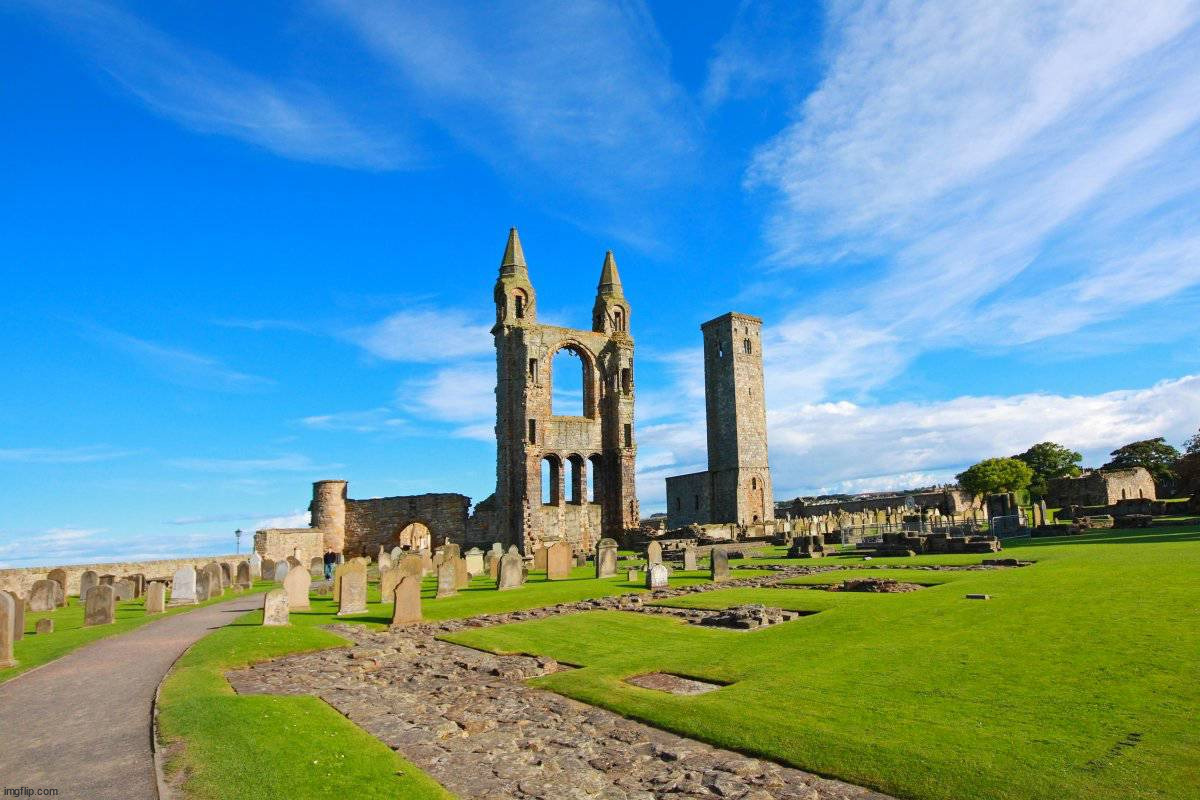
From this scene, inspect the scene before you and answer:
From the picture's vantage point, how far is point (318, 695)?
898cm

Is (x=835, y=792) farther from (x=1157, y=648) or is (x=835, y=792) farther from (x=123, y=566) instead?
(x=123, y=566)

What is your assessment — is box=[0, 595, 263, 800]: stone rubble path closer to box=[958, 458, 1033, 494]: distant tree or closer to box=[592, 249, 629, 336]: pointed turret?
box=[592, 249, 629, 336]: pointed turret

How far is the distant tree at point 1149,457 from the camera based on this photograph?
64.0 meters

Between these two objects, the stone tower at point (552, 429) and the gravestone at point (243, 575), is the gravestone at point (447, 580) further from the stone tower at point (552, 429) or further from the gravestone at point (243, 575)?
the stone tower at point (552, 429)

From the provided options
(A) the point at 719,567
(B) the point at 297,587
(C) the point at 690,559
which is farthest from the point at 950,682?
(C) the point at 690,559

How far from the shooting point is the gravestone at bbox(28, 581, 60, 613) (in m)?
19.3

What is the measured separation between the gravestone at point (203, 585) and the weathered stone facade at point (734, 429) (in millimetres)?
35094

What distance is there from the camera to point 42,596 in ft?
63.4

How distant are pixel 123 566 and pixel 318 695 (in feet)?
70.8

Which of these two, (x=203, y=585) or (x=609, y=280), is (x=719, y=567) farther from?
(x=609, y=280)

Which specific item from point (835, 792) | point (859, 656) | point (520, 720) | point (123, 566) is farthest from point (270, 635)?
point (123, 566)

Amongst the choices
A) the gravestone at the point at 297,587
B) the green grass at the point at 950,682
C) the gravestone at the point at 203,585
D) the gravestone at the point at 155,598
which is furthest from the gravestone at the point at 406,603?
the gravestone at the point at 203,585

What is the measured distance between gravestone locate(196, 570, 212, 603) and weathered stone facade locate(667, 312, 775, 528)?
35094mm

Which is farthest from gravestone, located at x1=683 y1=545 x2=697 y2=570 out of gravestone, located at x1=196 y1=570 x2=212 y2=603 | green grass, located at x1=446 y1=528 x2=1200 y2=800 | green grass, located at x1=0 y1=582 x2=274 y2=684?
gravestone, located at x1=196 y1=570 x2=212 y2=603
